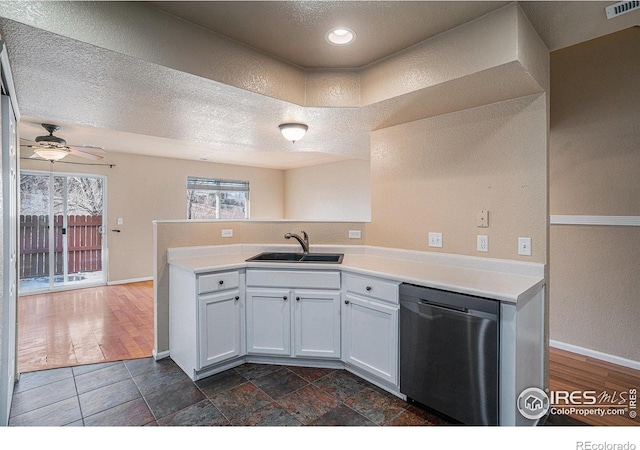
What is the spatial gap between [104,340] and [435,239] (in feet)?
10.7

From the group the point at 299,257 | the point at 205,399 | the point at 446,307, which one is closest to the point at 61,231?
the point at 299,257

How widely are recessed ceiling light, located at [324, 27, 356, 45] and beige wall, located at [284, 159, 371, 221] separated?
4.24 metres

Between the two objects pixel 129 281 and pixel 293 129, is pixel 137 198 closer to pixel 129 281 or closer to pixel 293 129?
pixel 129 281

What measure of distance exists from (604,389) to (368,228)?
2046 millimetres

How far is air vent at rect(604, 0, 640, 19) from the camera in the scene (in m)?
1.54

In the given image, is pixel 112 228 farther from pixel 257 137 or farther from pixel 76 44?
pixel 76 44

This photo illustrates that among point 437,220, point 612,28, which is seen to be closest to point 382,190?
point 437,220

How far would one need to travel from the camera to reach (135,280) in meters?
5.77

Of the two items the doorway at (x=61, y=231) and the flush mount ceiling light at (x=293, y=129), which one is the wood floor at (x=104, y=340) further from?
the flush mount ceiling light at (x=293, y=129)

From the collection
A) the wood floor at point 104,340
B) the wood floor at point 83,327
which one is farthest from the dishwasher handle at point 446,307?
the wood floor at point 83,327

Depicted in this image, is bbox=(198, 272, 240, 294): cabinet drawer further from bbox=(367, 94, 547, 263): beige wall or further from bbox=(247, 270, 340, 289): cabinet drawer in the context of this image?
bbox=(367, 94, 547, 263): beige wall

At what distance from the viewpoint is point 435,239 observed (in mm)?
2523

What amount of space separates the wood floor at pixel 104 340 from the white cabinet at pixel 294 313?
118 centimetres

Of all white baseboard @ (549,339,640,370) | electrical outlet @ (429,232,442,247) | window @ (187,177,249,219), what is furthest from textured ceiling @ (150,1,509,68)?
window @ (187,177,249,219)
